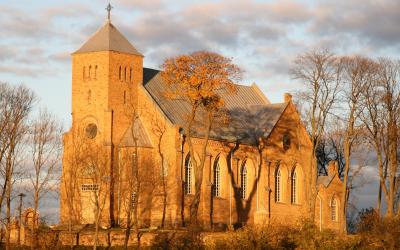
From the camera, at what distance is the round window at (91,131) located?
226 feet

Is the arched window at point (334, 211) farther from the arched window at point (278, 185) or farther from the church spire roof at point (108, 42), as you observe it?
the church spire roof at point (108, 42)

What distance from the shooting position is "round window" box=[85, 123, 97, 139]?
6875 cm

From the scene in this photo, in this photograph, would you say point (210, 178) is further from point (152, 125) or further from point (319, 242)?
point (319, 242)

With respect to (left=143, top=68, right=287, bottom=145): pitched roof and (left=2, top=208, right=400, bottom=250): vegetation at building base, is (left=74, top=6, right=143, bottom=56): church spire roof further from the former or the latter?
(left=2, top=208, right=400, bottom=250): vegetation at building base

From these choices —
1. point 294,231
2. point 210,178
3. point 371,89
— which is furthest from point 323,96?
point 294,231

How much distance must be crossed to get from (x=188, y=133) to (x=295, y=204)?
63.2 ft

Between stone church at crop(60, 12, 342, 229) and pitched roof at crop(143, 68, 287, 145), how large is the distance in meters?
0.12

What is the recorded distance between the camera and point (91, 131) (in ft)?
226

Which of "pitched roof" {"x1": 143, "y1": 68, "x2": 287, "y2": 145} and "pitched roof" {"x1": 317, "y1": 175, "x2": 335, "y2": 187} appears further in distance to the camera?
"pitched roof" {"x1": 317, "y1": 175, "x2": 335, "y2": 187}

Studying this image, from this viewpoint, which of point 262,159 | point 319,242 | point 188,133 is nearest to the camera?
point 319,242

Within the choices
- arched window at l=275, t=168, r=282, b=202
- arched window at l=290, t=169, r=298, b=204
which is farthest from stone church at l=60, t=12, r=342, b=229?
arched window at l=290, t=169, r=298, b=204

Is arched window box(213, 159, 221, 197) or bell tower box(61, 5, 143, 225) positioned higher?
bell tower box(61, 5, 143, 225)

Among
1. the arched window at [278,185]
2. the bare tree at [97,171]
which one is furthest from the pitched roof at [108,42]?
the arched window at [278,185]

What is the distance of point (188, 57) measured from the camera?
6425 centimetres
